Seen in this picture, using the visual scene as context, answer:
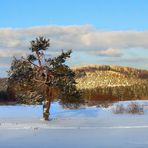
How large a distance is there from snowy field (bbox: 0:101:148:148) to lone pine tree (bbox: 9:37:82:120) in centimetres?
152

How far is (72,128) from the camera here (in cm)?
2195

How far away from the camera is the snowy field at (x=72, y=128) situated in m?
16.3

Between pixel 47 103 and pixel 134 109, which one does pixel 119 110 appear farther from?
pixel 47 103

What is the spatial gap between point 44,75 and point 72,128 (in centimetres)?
409

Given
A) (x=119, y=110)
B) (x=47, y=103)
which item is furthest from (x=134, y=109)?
(x=47, y=103)

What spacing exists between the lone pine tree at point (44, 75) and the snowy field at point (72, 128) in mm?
1524

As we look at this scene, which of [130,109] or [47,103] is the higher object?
[47,103]

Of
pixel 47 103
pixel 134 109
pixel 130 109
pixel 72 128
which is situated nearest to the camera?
pixel 72 128

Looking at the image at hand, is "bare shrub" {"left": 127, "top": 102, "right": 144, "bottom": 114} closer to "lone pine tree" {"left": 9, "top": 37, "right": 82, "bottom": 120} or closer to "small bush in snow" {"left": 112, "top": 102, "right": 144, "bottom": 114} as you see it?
"small bush in snow" {"left": 112, "top": 102, "right": 144, "bottom": 114}

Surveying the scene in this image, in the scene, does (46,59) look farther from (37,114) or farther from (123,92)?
(123,92)

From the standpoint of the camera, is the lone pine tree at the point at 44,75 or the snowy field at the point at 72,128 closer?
the snowy field at the point at 72,128

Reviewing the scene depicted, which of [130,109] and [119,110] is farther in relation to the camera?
[130,109]

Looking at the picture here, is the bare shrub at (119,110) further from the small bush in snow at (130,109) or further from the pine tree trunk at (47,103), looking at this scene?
the pine tree trunk at (47,103)

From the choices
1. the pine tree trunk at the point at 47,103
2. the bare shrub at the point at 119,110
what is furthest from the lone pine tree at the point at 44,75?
the bare shrub at the point at 119,110
